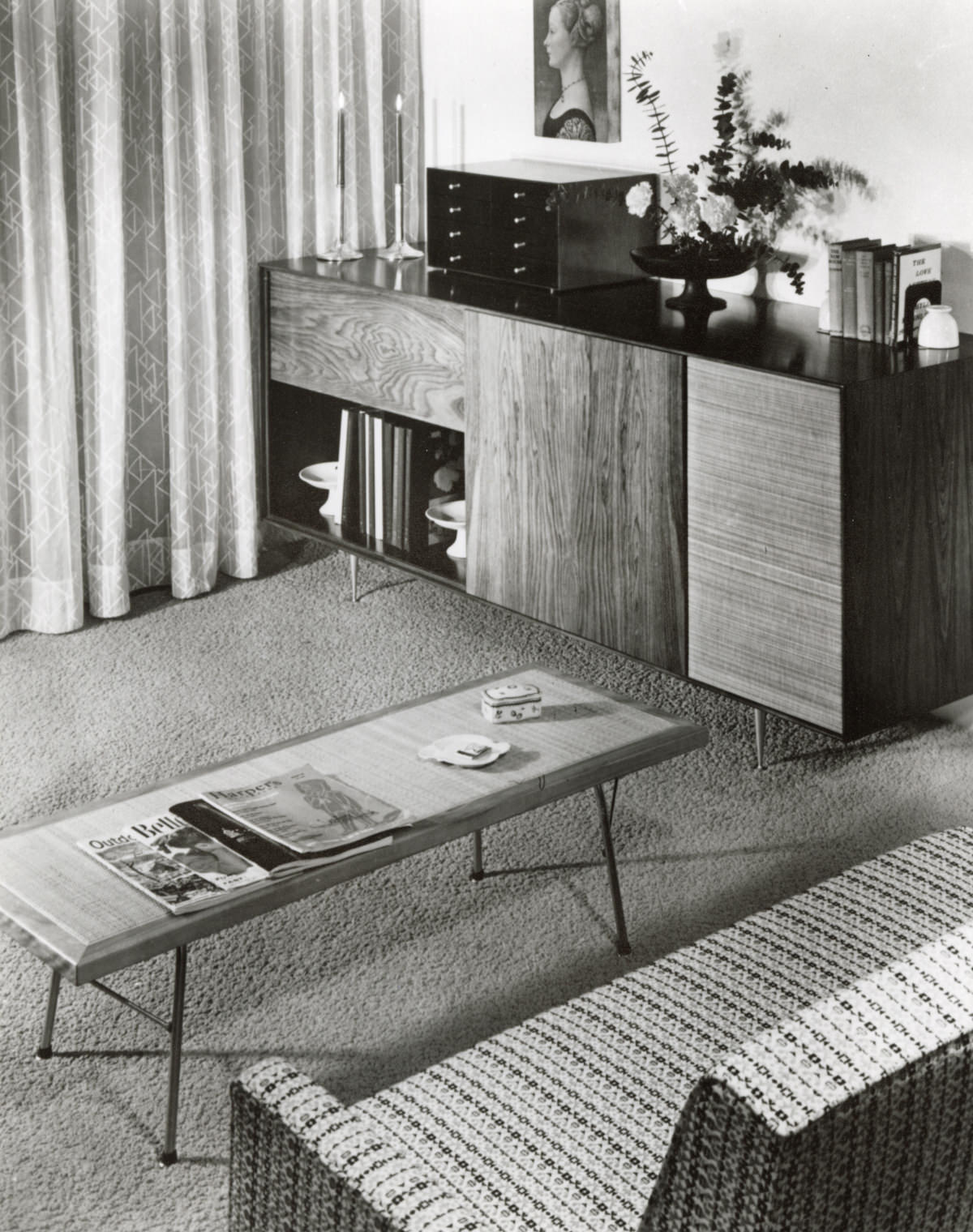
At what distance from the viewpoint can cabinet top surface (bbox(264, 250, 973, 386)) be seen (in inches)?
127

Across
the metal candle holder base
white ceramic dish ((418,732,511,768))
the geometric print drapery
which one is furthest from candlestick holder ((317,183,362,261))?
white ceramic dish ((418,732,511,768))

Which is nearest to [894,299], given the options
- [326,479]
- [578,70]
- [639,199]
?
[639,199]

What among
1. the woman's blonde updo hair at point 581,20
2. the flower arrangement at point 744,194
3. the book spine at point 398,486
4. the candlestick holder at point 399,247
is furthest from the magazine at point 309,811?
the woman's blonde updo hair at point 581,20

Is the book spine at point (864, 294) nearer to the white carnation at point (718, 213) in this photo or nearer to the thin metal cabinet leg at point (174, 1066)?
the white carnation at point (718, 213)

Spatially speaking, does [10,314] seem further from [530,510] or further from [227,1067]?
[227,1067]

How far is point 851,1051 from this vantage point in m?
1.32

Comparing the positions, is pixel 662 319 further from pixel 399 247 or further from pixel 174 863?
pixel 174 863

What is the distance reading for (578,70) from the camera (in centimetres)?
416

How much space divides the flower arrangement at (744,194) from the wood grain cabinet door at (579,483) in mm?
378

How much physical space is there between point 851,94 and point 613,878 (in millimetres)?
1828

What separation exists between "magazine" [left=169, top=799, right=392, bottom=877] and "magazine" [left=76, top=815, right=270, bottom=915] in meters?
0.01

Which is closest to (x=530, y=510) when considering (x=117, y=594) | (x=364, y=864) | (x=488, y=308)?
(x=488, y=308)

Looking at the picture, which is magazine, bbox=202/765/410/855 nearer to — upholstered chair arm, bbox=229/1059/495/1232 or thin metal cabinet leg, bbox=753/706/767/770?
upholstered chair arm, bbox=229/1059/495/1232

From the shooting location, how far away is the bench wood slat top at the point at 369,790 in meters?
2.14
